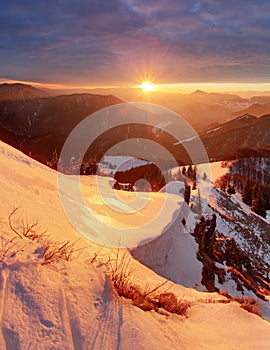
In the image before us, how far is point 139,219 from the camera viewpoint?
886 cm

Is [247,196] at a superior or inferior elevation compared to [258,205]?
superior

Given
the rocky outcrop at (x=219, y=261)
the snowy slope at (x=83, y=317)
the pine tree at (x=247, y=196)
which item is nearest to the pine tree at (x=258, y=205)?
the pine tree at (x=247, y=196)

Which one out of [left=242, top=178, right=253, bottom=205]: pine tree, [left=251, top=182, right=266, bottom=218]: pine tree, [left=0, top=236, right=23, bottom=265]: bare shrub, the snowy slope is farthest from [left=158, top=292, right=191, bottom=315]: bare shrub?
[left=242, top=178, right=253, bottom=205]: pine tree

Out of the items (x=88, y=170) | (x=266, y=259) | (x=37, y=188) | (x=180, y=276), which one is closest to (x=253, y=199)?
(x=266, y=259)

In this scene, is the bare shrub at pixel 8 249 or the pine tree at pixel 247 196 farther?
the pine tree at pixel 247 196

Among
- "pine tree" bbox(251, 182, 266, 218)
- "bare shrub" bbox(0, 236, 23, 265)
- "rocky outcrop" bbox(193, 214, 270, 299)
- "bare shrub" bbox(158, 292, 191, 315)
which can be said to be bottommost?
"rocky outcrop" bbox(193, 214, 270, 299)

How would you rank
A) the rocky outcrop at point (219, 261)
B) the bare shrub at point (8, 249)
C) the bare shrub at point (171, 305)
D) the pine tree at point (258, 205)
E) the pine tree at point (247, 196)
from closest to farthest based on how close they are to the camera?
the bare shrub at point (8, 249) < the bare shrub at point (171, 305) < the rocky outcrop at point (219, 261) < the pine tree at point (258, 205) < the pine tree at point (247, 196)

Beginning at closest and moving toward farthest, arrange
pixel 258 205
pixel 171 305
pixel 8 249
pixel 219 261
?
pixel 8 249 < pixel 171 305 < pixel 219 261 < pixel 258 205

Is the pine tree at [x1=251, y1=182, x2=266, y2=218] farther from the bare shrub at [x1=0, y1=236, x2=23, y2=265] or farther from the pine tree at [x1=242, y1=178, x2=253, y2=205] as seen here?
the bare shrub at [x1=0, y1=236, x2=23, y2=265]

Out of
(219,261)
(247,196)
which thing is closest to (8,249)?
(219,261)

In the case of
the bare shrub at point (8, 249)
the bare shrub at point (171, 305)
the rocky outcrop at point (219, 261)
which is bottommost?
the rocky outcrop at point (219, 261)

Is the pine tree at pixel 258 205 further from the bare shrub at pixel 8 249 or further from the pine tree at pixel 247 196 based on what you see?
the bare shrub at pixel 8 249

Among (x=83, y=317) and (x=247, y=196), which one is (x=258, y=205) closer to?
(x=247, y=196)

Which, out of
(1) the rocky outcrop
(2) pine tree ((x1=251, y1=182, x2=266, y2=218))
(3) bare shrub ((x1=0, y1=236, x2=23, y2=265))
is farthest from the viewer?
(2) pine tree ((x1=251, y1=182, x2=266, y2=218))
